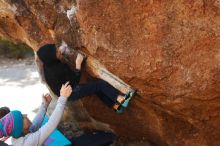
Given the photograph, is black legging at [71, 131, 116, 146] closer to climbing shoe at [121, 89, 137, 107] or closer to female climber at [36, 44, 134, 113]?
female climber at [36, 44, 134, 113]

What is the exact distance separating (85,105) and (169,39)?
1866 mm

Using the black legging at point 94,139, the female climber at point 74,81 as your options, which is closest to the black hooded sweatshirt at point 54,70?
the female climber at point 74,81

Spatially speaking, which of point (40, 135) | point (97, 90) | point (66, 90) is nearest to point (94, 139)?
point (97, 90)

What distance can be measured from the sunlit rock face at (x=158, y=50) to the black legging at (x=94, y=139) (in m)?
0.35

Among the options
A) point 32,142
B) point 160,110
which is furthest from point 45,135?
point 160,110

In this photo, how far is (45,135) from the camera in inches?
164

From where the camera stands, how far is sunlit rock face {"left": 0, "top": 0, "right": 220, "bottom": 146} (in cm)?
393

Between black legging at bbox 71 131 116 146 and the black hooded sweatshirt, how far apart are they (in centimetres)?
70

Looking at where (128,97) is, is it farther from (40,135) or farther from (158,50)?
(40,135)

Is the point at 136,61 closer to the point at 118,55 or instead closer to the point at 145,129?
the point at 118,55

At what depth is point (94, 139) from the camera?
17.0ft

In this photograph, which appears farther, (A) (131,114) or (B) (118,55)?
(A) (131,114)

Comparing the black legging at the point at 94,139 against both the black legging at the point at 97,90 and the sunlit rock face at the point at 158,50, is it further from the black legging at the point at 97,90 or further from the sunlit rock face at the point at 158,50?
the black legging at the point at 97,90

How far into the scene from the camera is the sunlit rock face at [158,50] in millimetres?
3932
